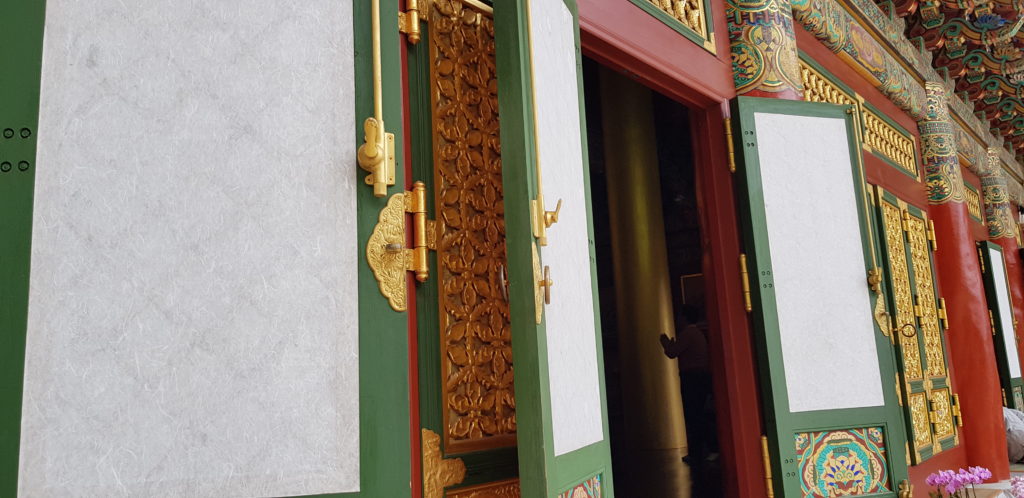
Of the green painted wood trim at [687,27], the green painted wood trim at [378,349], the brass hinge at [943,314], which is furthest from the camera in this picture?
the brass hinge at [943,314]

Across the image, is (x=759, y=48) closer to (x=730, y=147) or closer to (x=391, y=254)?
(x=730, y=147)

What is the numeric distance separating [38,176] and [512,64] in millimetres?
985

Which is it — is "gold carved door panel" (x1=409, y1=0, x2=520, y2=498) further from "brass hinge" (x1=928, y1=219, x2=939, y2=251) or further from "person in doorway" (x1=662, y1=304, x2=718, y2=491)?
"brass hinge" (x1=928, y1=219, x2=939, y2=251)

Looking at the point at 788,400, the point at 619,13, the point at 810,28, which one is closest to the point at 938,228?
the point at 810,28

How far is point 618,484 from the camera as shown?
4.49 m

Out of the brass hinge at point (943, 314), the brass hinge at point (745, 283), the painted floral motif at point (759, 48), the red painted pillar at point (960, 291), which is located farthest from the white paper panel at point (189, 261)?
the red painted pillar at point (960, 291)

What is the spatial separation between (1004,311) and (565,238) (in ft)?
21.1

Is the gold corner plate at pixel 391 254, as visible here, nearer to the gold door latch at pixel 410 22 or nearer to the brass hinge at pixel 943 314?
the gold door latch at pixel 410 22

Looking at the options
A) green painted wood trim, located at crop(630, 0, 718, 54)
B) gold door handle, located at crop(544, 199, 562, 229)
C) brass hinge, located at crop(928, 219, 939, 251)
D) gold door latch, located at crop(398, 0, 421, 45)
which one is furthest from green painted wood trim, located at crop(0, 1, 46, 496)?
brass hinge, located at crop(928, 219, 939, 251)

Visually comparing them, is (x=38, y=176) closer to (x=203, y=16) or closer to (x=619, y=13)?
(x=203, y=16)

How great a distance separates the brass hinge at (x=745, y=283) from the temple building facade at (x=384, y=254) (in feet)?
0.05

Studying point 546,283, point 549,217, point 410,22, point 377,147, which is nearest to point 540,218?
point 549,217

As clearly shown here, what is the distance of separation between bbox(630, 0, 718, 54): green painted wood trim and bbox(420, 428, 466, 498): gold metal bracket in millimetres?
1848

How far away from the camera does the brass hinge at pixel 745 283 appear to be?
10.8ft
